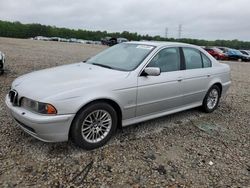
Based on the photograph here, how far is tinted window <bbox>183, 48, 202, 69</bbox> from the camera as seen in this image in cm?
493

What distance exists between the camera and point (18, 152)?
3.48 m

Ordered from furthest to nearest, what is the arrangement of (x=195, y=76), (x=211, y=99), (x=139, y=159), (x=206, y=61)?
(x=211, y=99) → (x=206, y=61) → (x=195, y=76) → (x=139, y=159)

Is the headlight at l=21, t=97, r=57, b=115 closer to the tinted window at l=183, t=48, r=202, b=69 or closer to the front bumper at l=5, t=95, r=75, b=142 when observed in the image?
the front bumper at l=5, t=95, r=75, b=142

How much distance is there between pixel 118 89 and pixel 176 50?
1.71 meters

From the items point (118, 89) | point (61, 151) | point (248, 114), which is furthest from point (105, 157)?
point (248, 114)

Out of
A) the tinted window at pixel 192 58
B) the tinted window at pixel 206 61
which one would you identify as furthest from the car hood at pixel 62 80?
the tinted window at pixel 206 61

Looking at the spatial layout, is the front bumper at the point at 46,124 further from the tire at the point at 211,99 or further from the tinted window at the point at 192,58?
the tire at the point at 211,99

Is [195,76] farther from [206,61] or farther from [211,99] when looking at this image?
[211,99]

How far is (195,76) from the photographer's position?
16.3 ft

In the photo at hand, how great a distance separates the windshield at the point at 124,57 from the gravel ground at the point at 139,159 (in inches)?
44.6

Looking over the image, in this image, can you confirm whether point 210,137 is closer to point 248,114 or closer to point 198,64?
point 198,64

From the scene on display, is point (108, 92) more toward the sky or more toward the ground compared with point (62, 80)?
more toward the ground

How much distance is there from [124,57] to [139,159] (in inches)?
71.0

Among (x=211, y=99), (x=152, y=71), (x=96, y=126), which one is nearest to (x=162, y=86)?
(x=152, y=71)
